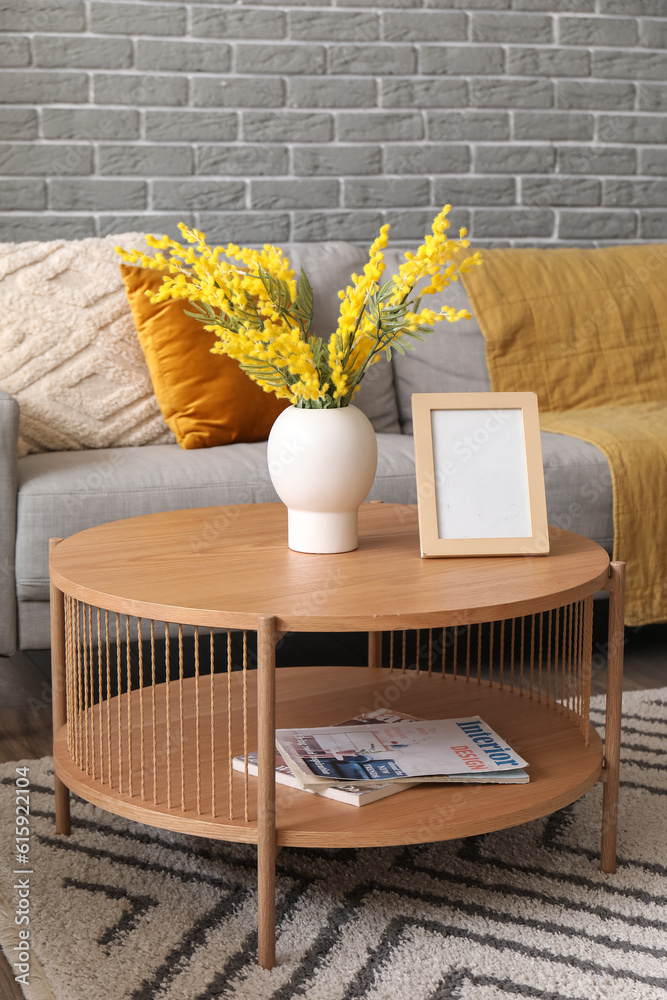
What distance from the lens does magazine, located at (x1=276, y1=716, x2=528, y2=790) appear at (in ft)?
4.05

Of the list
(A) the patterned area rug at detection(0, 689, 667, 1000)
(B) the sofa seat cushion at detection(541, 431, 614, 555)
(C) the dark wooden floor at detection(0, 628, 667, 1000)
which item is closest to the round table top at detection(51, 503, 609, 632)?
(A) the patterned area rug at detection(0, 689, 667, 1000)

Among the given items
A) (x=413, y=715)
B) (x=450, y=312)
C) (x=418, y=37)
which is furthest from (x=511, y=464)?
(x=418, y=37)

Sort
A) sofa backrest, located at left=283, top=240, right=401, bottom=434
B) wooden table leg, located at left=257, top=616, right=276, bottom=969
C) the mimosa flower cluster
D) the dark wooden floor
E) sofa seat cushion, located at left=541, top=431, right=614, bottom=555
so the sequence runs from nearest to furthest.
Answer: wooden table leg, located at left=257, top=616, right=276, bottom=969 < the mimosa flower cluster < the dark wooden floor < sofa seat cushion, located at left=541, top=431, right=614, bottom=555 < sofa backrest, located at left=283, top=240, right=401, bottom=434

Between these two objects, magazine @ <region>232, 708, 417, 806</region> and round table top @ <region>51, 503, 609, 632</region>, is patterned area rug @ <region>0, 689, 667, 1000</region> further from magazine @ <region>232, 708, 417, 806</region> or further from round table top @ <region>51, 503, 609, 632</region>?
round table top @ <region>51, 503, 609, 632</region>

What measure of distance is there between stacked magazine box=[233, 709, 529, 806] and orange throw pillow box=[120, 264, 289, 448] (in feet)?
3.32

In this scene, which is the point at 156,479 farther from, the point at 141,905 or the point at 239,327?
the point at 141,905

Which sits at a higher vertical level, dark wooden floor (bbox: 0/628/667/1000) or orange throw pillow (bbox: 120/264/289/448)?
orange throw pillow (bbox: 120/264/289/448)

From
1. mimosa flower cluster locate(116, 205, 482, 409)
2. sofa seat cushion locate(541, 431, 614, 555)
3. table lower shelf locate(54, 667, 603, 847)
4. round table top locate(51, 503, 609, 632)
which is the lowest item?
table lower shelf locate(54, 667, 603, 847)

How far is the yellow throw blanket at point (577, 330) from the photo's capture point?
8.67 ft

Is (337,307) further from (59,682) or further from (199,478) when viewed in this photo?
(59,682)

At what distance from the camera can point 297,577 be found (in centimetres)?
124

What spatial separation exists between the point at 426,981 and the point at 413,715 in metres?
0.42

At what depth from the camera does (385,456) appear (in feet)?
7.11

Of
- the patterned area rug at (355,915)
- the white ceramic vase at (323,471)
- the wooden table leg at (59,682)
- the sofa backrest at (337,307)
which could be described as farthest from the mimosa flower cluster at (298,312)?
the sofa backrest at (337,307)
